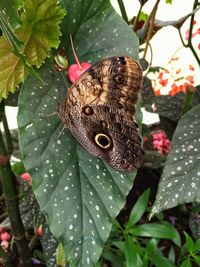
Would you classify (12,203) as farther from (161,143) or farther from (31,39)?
(161,143)

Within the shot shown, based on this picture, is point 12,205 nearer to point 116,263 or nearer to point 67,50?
point 116,263

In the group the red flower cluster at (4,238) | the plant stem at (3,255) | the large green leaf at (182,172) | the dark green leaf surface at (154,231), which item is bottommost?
the red flower cluster at (4,238)

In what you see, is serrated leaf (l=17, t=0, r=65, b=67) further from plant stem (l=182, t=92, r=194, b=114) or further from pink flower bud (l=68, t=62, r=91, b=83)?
plant stem (l=182, t=92, r=194, b=114)

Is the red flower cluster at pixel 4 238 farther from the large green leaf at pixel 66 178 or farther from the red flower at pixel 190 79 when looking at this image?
the red flower at pixel 190 79

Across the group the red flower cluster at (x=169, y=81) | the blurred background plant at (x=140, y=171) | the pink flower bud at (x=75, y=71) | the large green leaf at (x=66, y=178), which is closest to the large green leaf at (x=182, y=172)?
the blurred background plant at (x=140, y=171)

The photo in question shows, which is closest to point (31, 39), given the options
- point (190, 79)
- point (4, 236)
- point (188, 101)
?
point (188, 101)

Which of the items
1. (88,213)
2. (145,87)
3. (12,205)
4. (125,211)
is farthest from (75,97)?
(125,211)

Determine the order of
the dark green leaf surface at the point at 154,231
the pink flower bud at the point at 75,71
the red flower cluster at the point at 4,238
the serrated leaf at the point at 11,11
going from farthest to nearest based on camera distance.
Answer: the red flower cluster at the point at 4,238 → the dark green leaf surface at the point at 154,231 → the pink flower bud at the point at 75,71 → the serrated leaf at the point at 11,11

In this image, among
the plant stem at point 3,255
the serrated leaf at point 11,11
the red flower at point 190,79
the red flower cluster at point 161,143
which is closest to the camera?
the serrated leaf at point 11,11
